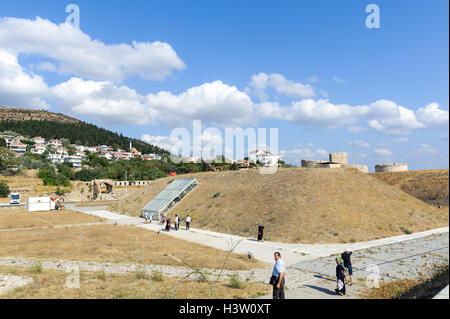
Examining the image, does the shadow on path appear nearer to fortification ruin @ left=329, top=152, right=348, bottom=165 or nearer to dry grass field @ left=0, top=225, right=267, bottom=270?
dry grass field @ left=0, top=225, right=267, bottom=270

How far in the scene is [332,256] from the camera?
1543 centimetres

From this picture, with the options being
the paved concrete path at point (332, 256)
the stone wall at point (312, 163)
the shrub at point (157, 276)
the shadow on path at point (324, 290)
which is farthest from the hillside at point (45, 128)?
the shadow on path at point (324, 290)

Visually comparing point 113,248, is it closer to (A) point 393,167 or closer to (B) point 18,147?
(A) point 393,167

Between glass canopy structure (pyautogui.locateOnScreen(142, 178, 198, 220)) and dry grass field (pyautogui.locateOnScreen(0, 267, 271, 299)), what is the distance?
20906 mm

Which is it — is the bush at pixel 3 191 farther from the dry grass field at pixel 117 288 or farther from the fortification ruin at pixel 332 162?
the fortification ruin at pixel 332 162

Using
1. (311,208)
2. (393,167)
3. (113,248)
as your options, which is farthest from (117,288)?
(393,167)

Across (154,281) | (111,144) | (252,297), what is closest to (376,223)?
(252,297)

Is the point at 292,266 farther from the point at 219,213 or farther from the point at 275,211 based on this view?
the point at 219,213

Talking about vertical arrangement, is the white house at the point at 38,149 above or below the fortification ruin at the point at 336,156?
above

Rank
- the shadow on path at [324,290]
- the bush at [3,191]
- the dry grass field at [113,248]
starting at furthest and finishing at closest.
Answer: the bush at [3,191] → the dry grass field at [113,248] → the shadow on path at [324,290]

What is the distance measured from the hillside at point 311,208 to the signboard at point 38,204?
23240 mm

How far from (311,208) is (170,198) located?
17863 mm

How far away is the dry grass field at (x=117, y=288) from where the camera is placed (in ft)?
28.8

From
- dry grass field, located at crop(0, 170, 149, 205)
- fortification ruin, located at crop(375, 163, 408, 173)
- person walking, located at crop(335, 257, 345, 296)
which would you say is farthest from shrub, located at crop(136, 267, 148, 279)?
dry grass field, located at crop(0, 170, 149, 205)
